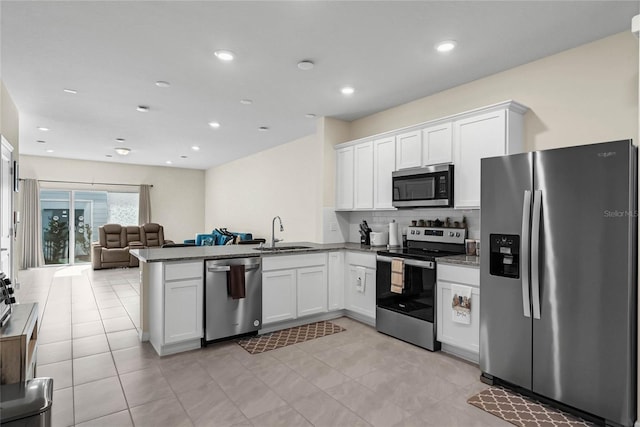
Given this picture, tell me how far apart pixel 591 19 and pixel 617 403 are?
8.42 feet

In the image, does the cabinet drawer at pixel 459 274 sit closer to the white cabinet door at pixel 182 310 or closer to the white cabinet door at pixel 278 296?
the white cabinet door at pixel 278 296

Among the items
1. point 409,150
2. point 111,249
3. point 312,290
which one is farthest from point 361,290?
point 111,249

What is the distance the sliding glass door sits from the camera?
29.6ft

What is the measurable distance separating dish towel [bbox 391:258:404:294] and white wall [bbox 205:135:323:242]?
1576mm

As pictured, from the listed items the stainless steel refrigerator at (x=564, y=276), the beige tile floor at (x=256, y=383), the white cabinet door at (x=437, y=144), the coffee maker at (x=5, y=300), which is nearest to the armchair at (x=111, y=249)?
the beige tile floor at (x=256, y=383)

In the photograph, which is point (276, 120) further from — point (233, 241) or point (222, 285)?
point (233, 241)

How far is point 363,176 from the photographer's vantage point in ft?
15.4

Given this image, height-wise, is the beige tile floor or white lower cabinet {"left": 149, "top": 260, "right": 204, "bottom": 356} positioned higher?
white lower cabinet {"left": 149, "top": 260, "right": 204, "bottom": 356}

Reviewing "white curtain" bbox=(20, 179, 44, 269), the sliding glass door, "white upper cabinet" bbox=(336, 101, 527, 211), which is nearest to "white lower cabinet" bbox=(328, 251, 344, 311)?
"white upper cabinet" bbox=(336, 101, 527, 211)

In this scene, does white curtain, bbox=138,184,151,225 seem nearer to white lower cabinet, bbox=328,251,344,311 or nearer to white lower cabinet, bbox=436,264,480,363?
white lower cabinet, bbox=328,251,344,311

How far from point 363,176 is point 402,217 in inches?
28.3

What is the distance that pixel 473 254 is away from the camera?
141 inches

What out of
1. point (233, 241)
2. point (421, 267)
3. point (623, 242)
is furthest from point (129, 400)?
point (233, 241)

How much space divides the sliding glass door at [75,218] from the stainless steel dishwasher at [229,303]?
25.0ft
